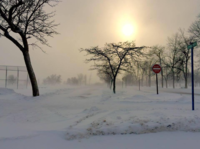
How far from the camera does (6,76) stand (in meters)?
26.0

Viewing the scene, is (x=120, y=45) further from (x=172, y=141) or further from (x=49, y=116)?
(x=172, y=141)

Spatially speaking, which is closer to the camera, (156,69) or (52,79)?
(156,69)

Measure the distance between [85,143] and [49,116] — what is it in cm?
257

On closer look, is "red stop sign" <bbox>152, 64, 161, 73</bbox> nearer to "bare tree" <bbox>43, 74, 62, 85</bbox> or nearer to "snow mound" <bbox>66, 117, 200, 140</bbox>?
"snow mound" <bbox>66, 117, 200, 140</bbox>

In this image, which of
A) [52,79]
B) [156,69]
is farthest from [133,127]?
[52,79]

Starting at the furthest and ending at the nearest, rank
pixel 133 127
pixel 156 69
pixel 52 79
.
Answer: pixel 52 79
pixel 156 69
pixel 133 127

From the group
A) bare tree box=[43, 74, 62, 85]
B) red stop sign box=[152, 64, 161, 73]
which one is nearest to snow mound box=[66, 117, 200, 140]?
red stop sign box=[152, 64, 161, 73]

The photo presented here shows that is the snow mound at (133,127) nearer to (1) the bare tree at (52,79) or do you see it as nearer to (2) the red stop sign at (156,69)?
(2) the red stop sign at (156,69)

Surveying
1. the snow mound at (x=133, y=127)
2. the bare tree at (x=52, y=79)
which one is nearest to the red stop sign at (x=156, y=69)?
the snow mound at (x=133, y=127)

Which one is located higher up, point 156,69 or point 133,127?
point 156,69

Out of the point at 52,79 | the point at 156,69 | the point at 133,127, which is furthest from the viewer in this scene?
the point at 52,79

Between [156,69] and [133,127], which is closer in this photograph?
[133,127]

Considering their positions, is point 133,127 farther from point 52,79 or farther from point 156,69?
point 52,79

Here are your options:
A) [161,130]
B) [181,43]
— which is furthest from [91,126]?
[181,43]
